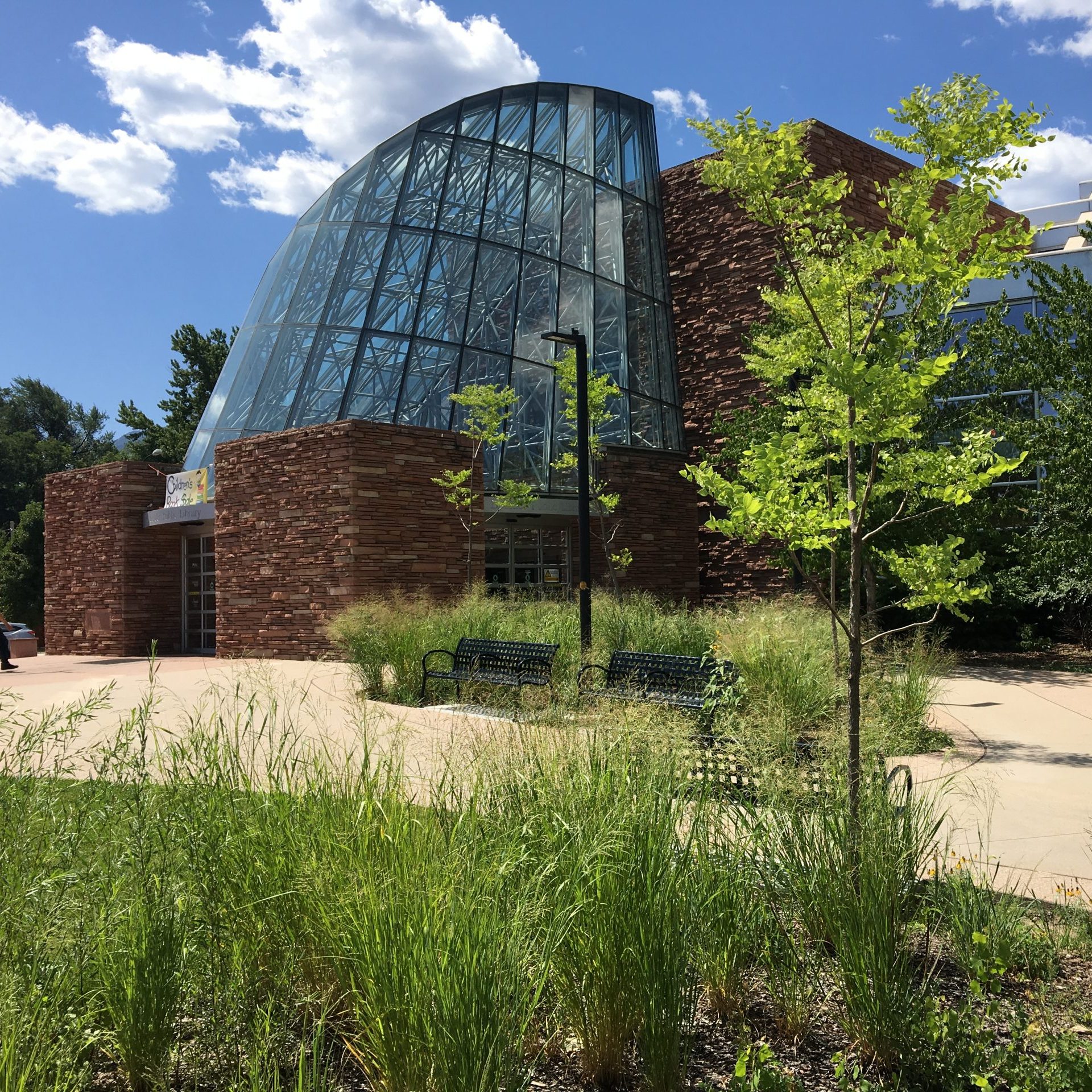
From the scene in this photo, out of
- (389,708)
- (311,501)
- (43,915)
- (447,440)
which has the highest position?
(447,440)

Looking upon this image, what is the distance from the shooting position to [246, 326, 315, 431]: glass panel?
19.5m

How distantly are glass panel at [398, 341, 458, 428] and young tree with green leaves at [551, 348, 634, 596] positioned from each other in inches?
92.4

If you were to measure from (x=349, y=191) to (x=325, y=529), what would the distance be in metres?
9.95

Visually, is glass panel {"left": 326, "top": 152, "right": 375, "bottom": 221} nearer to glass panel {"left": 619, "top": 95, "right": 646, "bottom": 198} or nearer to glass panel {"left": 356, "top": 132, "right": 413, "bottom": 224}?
glass panel {"left": 356, "top": 132, "right": 413, "bottom": 224}

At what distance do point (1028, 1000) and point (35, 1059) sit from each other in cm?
302

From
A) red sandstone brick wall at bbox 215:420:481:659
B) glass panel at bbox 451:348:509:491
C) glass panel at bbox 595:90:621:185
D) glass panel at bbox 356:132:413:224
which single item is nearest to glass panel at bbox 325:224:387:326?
glass panel at bbox 356:132:413:224

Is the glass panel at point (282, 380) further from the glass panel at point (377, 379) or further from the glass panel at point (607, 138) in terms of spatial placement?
the glass panel at point (607, 138)

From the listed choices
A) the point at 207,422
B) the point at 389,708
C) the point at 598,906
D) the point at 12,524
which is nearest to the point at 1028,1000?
the point at 598,906

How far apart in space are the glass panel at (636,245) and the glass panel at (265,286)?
8.44 metres

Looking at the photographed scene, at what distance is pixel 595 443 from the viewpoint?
1992 centimetres

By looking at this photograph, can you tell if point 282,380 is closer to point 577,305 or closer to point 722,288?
point 577,305

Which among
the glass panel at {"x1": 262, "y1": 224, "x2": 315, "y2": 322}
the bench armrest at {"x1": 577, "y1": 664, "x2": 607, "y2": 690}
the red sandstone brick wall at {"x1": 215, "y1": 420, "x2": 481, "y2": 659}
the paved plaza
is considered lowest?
the paved plaza

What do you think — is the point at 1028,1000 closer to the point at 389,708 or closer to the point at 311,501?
the point at 389,708

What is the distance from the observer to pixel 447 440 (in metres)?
17.4
